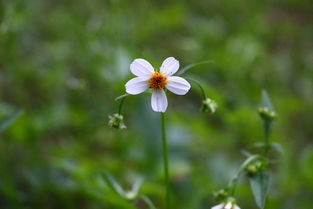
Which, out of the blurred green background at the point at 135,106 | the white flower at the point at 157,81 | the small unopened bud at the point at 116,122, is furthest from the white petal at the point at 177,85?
the blurred green background at the point at 135,106

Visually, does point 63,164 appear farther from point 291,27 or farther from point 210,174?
point 291,27

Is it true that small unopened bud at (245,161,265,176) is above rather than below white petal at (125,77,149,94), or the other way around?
below

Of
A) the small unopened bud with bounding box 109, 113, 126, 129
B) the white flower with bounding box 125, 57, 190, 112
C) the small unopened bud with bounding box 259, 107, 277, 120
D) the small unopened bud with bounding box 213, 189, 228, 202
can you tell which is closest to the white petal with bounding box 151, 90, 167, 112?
the white flower with bounding box 125, 57, 190, 112

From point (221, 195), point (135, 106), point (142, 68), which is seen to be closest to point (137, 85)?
point (142, 68)

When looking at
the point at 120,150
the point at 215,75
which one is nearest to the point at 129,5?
the point at 215,75

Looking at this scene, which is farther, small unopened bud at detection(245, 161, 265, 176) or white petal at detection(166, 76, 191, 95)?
small unopened bud at detection(245, 161, 265, 176)

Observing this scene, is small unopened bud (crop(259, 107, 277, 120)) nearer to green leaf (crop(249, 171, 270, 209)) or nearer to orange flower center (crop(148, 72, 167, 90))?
green leaf (crop(249, 171, 270, 209))

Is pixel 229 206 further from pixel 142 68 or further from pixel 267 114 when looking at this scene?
pixel 142 68
